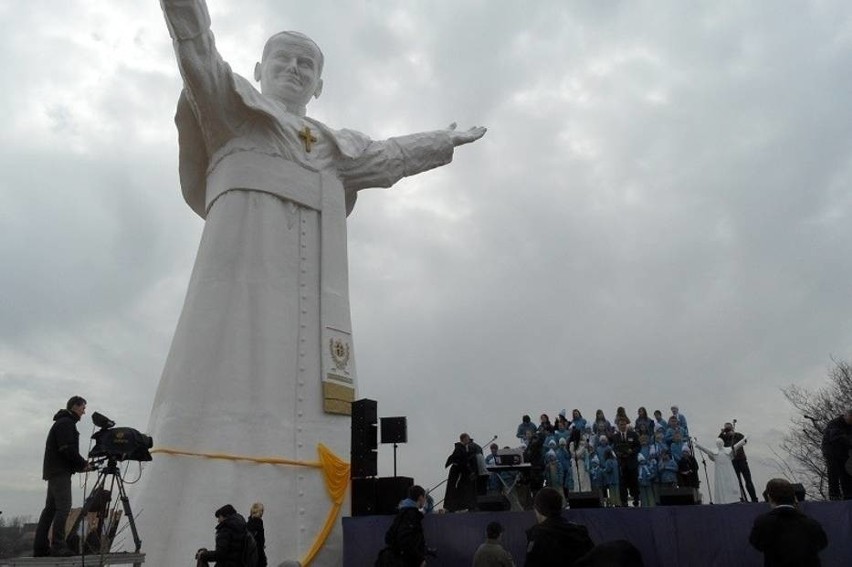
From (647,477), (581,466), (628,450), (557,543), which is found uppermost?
(628,450)

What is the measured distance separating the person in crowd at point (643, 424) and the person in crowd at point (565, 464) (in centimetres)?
149

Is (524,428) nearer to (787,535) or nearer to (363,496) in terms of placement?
(363,496)

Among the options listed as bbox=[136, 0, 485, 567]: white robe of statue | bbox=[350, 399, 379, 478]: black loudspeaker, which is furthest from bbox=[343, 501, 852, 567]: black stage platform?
bbox=[136, 0, 485, 567]: white robe of statue

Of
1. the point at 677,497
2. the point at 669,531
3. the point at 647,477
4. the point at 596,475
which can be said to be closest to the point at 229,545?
the point at 669,531

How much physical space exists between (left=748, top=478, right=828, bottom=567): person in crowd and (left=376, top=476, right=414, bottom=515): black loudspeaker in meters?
5.77

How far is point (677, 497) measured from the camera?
841 centimetres

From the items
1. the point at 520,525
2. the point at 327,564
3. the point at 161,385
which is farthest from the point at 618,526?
the point at 161,385

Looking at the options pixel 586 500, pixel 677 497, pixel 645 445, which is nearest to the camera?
pixel 677 497

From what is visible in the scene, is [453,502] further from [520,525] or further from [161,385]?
[161,385]

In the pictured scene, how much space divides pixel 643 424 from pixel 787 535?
30.1 ft

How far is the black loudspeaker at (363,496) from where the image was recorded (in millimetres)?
9914

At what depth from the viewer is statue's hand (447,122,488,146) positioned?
1457 centimetres

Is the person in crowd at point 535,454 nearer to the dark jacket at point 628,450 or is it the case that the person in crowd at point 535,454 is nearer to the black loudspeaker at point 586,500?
the dark jacket at point 628,450

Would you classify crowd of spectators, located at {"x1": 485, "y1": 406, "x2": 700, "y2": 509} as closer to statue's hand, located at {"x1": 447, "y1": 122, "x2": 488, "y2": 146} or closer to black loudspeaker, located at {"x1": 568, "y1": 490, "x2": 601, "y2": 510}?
black loudspeaker, located at {"x1": 568, "y1": 490, "x2": 601, "y2": 510}
